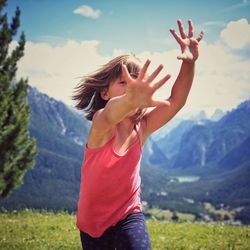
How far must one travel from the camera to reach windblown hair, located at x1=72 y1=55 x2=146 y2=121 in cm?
396

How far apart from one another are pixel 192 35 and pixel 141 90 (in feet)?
6.14

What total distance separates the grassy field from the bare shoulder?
5658mm

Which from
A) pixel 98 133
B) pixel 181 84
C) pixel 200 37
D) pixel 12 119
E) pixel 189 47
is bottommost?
pixel 12 119

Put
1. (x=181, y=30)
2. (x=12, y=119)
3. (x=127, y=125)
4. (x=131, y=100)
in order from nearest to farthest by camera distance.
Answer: (x=131, y=100), (x=127, y=125), (x=181, y=30), (x=12, y=119)

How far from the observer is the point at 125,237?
12.8 feet

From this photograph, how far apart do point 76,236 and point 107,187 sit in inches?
263

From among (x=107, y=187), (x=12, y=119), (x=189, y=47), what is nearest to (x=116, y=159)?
(x=107, y=187)

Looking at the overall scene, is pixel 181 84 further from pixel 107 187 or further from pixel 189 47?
pixel 107 187

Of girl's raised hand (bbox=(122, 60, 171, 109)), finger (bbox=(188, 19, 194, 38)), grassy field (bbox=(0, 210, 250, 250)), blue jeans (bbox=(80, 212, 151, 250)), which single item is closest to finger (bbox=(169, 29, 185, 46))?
finger (bbox=(188, 19, 194, 38))

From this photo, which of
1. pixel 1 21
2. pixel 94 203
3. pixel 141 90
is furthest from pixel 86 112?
pixel 1 21

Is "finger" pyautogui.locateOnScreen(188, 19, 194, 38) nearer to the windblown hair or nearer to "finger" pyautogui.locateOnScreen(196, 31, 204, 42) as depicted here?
"finger" pyautogui.locateOnScreen(196, 31, 204, 42)

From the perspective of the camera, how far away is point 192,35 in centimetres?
432

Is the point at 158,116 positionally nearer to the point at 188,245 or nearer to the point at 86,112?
the point at 86,112

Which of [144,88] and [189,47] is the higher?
[189,47]
